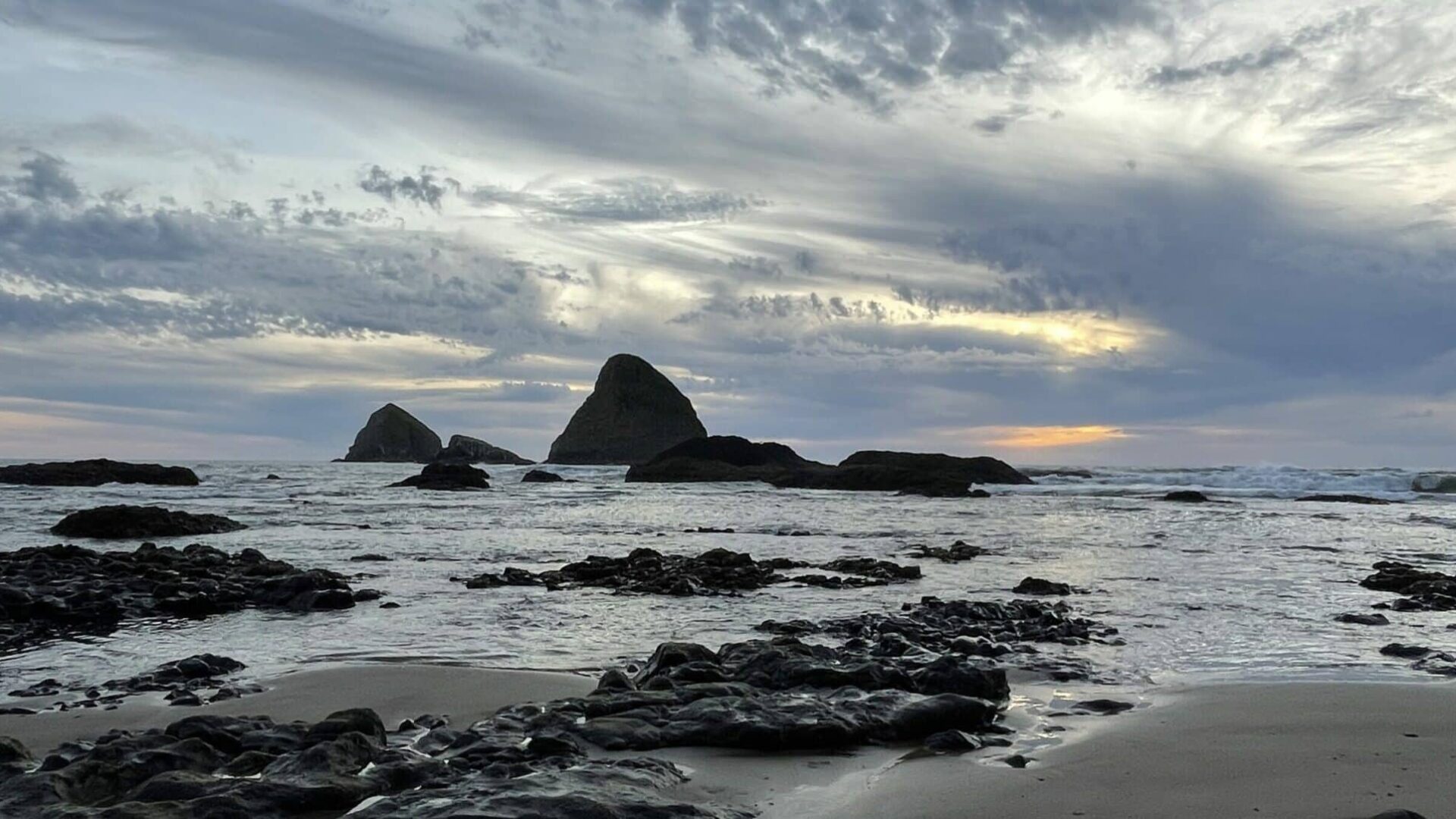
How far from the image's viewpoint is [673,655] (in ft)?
22.7

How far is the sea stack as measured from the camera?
104375 mm

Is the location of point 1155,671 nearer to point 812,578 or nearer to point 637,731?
point 637,731

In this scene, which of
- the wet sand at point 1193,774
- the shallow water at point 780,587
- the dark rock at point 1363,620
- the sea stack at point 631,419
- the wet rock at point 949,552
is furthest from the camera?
the sea stack at point 631,419

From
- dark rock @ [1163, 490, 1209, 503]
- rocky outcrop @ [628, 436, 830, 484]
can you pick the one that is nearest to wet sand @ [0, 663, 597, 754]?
dark rock @ [1163, 490, 1209, 503]

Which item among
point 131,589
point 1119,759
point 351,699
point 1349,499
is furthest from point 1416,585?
point 1349,499

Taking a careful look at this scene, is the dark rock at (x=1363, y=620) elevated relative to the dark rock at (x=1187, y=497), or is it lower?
lower

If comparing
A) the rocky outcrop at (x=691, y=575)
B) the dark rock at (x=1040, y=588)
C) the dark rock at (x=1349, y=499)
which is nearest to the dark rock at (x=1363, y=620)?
the dark rock at (x=1040, y=588)

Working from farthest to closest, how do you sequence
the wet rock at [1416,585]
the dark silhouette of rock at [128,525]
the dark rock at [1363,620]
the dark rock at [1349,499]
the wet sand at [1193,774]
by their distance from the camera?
the dark rock at [1349,499] → the dark silhouette of rock at [128,525] → the wet rock at [1416,585] → the dark rock at [1363,620] → the wet sand at [1193,774]

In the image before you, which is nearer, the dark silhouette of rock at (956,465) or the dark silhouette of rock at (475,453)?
the dark silhouette of rock at (956,465)

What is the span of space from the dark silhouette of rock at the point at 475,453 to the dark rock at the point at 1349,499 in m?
91.7

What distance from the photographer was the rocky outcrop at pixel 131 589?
32.1 ft

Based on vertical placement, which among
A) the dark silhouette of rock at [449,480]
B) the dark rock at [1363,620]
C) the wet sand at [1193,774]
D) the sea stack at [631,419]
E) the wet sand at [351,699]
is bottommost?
the wet sand at [351,699]

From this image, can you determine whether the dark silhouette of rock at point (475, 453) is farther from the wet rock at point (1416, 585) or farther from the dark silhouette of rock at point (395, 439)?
the wet rock at point (1416, 585)

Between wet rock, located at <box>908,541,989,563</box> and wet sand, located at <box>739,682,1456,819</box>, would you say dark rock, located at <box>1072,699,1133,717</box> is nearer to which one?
wet sand, located at <box>739,682,1456,819</box>
